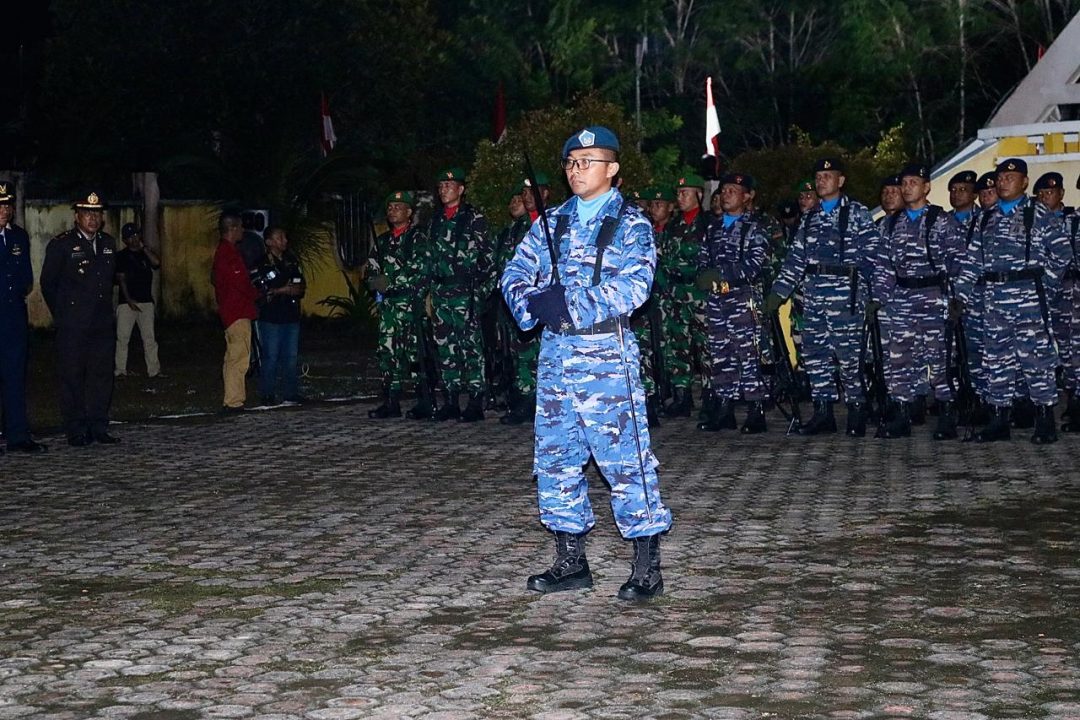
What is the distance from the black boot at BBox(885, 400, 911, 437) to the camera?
14578mm

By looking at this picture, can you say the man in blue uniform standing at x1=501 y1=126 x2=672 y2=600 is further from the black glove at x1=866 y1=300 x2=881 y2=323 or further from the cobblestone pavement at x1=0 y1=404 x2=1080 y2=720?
the black glove at x1=866 y1=300 x2=881 y2=323

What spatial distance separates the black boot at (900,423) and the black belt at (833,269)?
1074mm

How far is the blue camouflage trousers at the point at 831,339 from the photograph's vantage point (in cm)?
1450

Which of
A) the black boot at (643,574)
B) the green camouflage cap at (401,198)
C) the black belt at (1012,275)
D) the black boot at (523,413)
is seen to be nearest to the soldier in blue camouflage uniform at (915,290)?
the black belt at (1012,275)

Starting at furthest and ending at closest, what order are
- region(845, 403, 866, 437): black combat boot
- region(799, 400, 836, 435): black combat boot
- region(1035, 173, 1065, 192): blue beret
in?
region(1035, 173, 1065, 192): blue beret → region(799, 400, 836, 435): black combat boot → region(845, 403, 866, 437): black combat boot

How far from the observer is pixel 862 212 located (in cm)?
1430

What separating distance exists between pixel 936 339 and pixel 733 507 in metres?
4.24

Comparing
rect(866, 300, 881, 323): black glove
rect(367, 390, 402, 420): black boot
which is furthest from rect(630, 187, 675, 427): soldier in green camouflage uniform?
rect(367, 390, 402, 420): black boot

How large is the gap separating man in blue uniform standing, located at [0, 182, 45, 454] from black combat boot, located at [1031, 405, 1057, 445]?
24.2 feet

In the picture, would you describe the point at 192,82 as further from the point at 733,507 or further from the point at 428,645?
the point at 428,645

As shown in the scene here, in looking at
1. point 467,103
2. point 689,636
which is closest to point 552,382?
point 689,636

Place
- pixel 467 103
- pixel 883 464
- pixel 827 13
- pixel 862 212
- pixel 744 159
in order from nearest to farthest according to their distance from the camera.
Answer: pixel 883 464, pixel 862 212, pixel 744 159, pixel 467 103, pixel 827 13

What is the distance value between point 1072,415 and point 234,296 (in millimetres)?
7236

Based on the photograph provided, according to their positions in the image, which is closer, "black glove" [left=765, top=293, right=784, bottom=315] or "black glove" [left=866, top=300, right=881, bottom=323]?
"black glove" [left=765, top=293, right=784, bottom=315]
